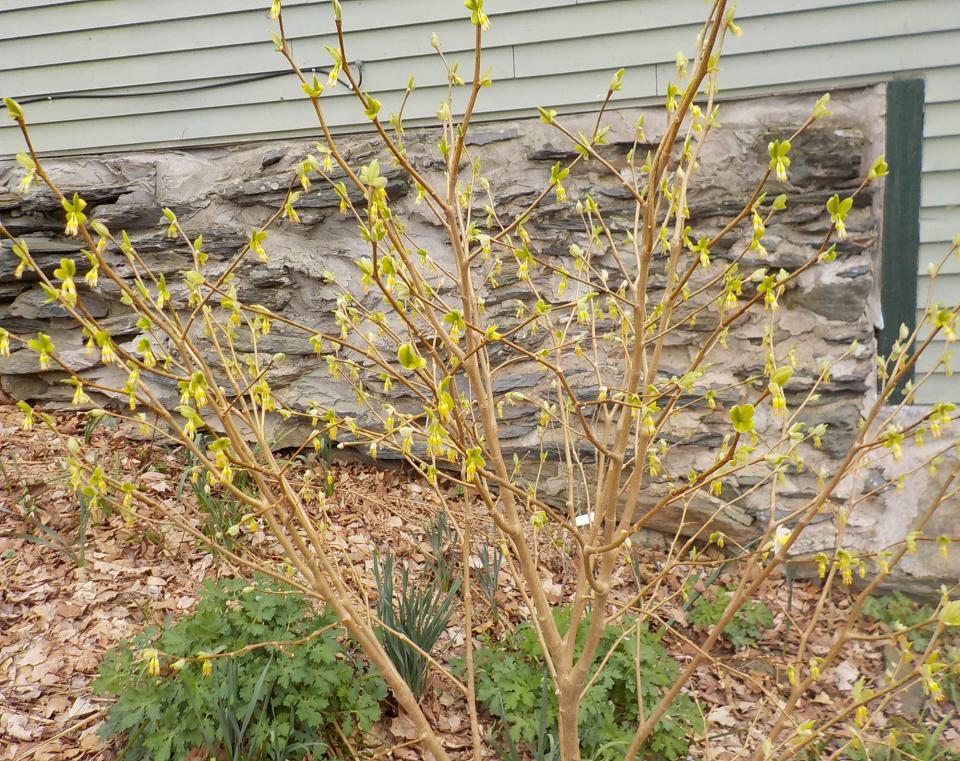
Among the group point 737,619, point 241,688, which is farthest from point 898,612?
point 241,688

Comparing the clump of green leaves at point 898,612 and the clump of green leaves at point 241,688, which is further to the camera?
the clump of green leaves at point 898,612

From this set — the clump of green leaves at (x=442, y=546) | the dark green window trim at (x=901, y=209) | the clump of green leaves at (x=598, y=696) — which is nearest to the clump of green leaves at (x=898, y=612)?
the dark green window trim at (x=901, y=209)

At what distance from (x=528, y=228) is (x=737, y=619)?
1903 mm

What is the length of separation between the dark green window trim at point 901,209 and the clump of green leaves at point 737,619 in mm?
1204

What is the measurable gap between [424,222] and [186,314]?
1278mm

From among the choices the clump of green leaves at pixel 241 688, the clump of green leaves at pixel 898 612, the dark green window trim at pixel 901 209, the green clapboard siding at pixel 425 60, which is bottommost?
the clump of green leaves at pixel 898 612

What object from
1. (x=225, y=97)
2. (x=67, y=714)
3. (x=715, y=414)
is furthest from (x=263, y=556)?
(x=225, y=97)

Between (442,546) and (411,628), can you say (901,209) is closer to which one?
(442,546)

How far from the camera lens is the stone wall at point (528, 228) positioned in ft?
10.0

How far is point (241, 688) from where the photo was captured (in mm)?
2035

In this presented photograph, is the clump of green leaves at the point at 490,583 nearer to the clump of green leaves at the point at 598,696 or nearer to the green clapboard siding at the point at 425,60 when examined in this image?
the clump of green leaves at the point at 598,696

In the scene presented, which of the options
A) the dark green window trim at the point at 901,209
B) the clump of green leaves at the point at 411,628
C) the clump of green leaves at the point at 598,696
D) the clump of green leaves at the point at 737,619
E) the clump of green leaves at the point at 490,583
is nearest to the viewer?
the clump of green leaves at the point at 598,696

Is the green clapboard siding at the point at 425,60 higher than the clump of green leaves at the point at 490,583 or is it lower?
higher

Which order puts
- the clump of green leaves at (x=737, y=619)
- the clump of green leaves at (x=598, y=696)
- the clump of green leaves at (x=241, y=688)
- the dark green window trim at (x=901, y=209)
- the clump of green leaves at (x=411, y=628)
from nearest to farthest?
the clump of green leaves at (x=241, y=688) < the clump of green leaves at (x=598, y=696) < the clump of green leaves at (x=411, y=628) < the clump of green leaves at (x=737, y=619) < the dark green window trim at (x=901, y=209)
